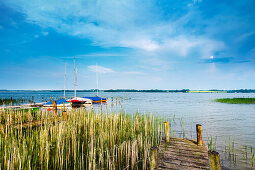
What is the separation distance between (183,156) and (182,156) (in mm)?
31

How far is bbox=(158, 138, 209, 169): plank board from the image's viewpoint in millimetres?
3900

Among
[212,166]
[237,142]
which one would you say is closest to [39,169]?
[212,166]

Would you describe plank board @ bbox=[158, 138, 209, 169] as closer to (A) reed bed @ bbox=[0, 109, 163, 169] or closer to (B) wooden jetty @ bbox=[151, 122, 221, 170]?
(B) wooden jetty @ bbox=[151, 122, 221, 170]

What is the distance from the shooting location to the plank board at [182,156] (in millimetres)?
3900

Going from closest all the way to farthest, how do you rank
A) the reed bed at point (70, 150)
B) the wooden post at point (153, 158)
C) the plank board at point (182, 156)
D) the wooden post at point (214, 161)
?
the wooden post at point (214, 161) < the wooden post at point (153, 158) < the reed bed at point (70, 150) < the plank board at point (182, 156)

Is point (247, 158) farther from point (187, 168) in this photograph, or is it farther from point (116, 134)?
point (116, 134)

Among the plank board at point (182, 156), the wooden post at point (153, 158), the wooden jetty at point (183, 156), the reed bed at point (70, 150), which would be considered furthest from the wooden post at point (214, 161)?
the reed bed at point (70, 150)

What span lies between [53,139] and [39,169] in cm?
150

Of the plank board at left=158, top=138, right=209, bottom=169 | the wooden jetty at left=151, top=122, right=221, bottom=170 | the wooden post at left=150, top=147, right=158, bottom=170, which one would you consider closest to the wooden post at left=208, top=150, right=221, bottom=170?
the wooden jetty at left=151, top=122, right=221, bottom=170

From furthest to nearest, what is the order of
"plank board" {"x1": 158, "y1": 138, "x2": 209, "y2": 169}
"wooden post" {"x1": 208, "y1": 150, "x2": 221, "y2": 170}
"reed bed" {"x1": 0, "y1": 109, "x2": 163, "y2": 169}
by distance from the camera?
"plank board" {"x1": 158, "y1": 138, "x2": 209, "y2": 169}, "reed bed" {"x1": 0, "y1": 109, "x2": 163, "y2": 169}, "wooden post" {"x1": 208, "y1": 150, "x2": 221, "y2": 170}

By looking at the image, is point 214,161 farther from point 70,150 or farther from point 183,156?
point 70,150

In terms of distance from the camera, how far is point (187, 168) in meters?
3.74

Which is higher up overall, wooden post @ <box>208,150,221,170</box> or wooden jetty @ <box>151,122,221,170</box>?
wooden post @ <box>208,150,221,170</box>

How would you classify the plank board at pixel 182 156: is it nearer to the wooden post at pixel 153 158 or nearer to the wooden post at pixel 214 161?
the wooden post at pixel 153 158
